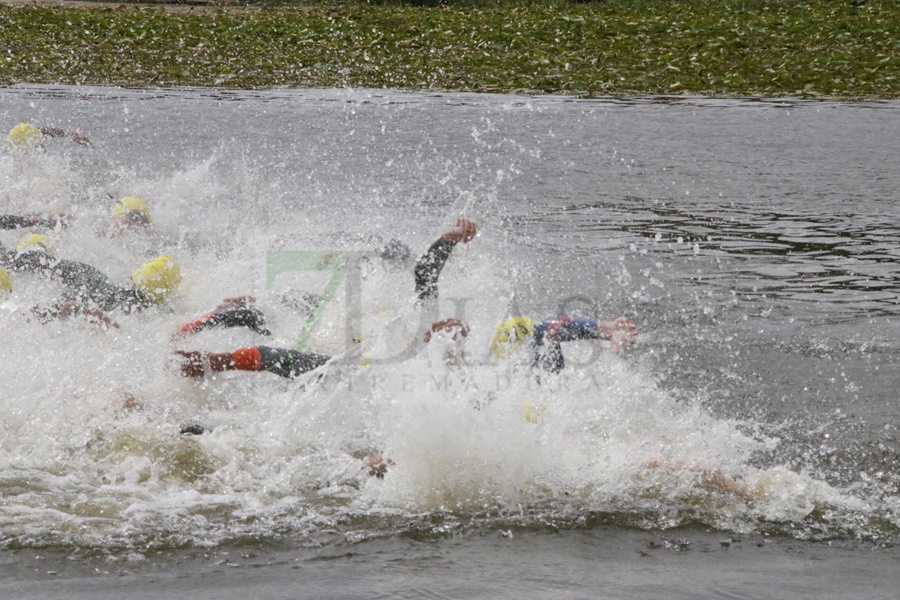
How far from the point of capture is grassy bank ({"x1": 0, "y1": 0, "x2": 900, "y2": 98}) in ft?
62.4

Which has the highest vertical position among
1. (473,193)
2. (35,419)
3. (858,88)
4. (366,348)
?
(858,88)

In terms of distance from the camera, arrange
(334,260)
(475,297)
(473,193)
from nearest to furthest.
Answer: (475,297), (334,260), (473,193)

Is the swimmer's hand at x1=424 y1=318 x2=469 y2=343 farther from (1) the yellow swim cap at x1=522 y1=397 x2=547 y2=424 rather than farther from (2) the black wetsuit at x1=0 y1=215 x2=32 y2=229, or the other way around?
(2) the black wetsuit at x1=0 y1=215 x2=32 y2=229

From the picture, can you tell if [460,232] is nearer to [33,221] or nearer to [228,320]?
[228,320]

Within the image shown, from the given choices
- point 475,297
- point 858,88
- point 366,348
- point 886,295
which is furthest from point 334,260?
point 858,88

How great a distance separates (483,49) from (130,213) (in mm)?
11123

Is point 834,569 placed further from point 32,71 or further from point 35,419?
point 32,71

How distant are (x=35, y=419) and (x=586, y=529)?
3642mm

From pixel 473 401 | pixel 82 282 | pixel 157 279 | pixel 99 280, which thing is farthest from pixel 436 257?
pixel 82 282

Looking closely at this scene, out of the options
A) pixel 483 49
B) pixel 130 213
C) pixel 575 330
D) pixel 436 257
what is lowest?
pixel 575 330

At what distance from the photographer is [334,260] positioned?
1021cm

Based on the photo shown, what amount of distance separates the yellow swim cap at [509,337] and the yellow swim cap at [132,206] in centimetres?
549

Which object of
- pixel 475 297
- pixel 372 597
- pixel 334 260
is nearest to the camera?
pixel 372 597

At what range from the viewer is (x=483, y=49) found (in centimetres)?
2081
